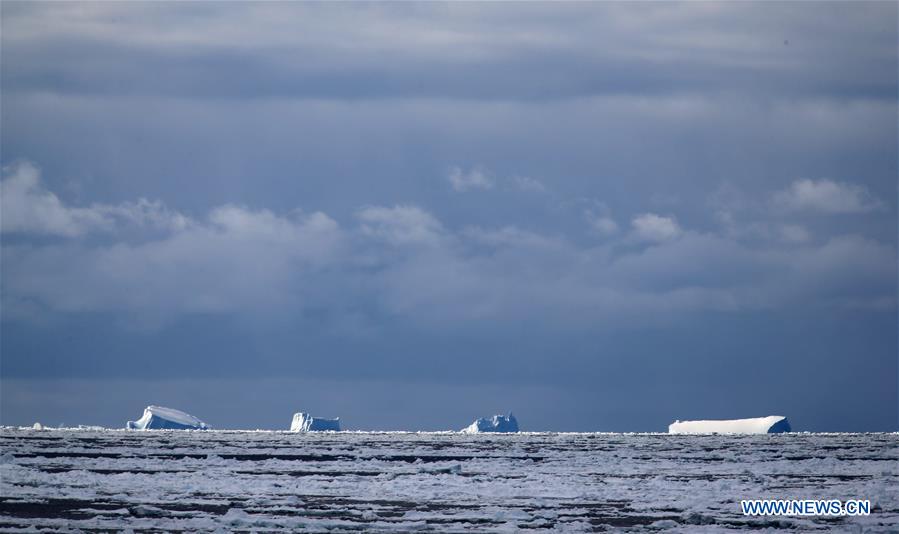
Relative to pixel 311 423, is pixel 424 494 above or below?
below

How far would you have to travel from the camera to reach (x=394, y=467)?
139ft

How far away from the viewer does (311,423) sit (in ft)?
473

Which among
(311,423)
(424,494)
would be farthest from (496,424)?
(424,494)

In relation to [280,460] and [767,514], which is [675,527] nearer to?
[767,514]

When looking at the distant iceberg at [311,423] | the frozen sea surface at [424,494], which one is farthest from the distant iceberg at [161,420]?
the frozen sea surface at [424,494]

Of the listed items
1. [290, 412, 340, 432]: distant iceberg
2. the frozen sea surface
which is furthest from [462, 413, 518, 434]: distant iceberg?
the frozen sea surface

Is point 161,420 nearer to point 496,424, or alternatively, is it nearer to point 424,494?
point 496,424

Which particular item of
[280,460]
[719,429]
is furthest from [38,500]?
[719,429]

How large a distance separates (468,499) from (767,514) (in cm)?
701

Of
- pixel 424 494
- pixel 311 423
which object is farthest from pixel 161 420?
Answer: pixel 424 494

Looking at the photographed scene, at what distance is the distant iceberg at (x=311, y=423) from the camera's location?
468 ft

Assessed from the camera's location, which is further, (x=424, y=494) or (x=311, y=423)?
(x=311, y=423)

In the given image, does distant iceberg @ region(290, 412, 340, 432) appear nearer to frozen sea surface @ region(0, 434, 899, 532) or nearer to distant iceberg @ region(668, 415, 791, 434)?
distant iceberg @ region(668, 415, 791, 434)

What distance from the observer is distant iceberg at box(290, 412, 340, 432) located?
14262 cm
